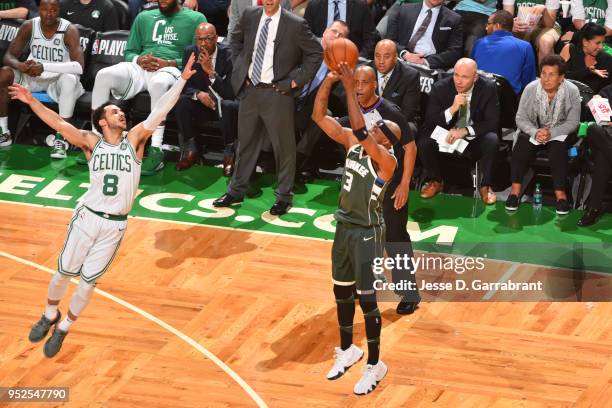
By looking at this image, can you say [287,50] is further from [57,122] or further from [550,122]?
[57,122]

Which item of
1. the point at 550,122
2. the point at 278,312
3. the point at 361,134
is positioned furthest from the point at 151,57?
the point at 361,134

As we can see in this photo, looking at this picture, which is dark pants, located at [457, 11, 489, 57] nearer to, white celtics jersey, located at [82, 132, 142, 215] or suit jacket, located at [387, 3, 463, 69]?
suit jacket, located at [387, 3, 463, 69]

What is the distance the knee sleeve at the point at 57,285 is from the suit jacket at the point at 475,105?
428 cm

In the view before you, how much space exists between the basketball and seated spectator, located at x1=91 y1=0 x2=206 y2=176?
187 inches

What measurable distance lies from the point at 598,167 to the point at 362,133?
406cm

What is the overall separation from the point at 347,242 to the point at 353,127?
93 centimetres

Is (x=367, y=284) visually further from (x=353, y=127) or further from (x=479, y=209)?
(x=479, y=209)

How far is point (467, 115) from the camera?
38.4 feet

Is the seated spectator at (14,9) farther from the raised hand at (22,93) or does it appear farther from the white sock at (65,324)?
the white sock at (65,324)

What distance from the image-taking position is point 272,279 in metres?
10.7

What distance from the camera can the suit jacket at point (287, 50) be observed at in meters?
11.6

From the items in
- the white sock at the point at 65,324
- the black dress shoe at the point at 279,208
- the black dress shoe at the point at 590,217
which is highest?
the white sock at the point at 65,324

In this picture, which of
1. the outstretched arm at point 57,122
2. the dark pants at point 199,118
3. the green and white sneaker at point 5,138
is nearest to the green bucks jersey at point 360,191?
the outstretched arm at point 57,122

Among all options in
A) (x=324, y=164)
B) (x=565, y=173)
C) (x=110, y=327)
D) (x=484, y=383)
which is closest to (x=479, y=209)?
(x=565, y=173)
